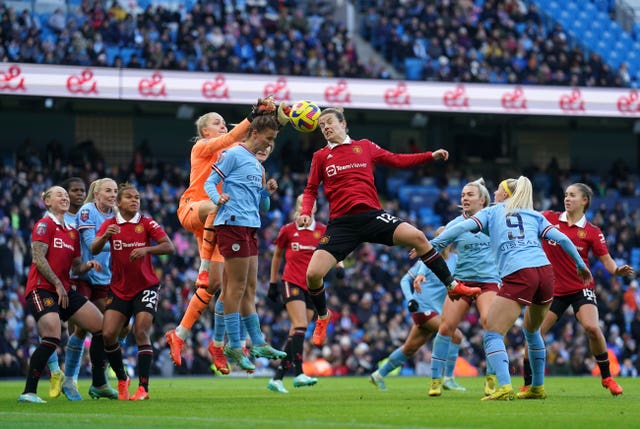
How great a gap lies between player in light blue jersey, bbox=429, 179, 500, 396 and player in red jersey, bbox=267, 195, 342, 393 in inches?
81.6

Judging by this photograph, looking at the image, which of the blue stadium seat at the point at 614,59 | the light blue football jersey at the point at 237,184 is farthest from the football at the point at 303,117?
the blue stadium seat at the point at 614,59

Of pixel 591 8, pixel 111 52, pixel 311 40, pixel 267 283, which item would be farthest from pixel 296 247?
pixel 591 8

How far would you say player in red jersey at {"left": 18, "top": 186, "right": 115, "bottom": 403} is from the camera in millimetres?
13117

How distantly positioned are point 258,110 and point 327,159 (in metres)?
0.94

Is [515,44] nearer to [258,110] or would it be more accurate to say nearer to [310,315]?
[310,315]

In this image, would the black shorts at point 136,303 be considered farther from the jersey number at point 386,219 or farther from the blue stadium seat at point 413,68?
the blue stadium seat at point 413,68

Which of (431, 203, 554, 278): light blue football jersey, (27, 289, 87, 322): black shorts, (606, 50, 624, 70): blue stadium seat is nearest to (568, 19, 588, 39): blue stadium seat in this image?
(606, 50, 624, 70): blue stadium seat

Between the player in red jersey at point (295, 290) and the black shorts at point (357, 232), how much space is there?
3636 mm

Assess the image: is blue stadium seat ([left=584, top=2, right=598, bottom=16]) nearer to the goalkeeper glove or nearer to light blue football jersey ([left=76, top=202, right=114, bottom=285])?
light blue football jersey ([left=76, top=202, right=114, bottom=285])

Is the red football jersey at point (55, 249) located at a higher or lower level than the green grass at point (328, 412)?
higher

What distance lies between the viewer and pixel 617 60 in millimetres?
38219

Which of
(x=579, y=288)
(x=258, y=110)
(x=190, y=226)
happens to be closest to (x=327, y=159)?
(x=258, y=110)

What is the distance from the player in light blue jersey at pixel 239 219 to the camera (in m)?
12.4

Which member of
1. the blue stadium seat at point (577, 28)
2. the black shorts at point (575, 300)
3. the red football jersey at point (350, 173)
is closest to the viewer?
the red football jersey at point (350, 173)
